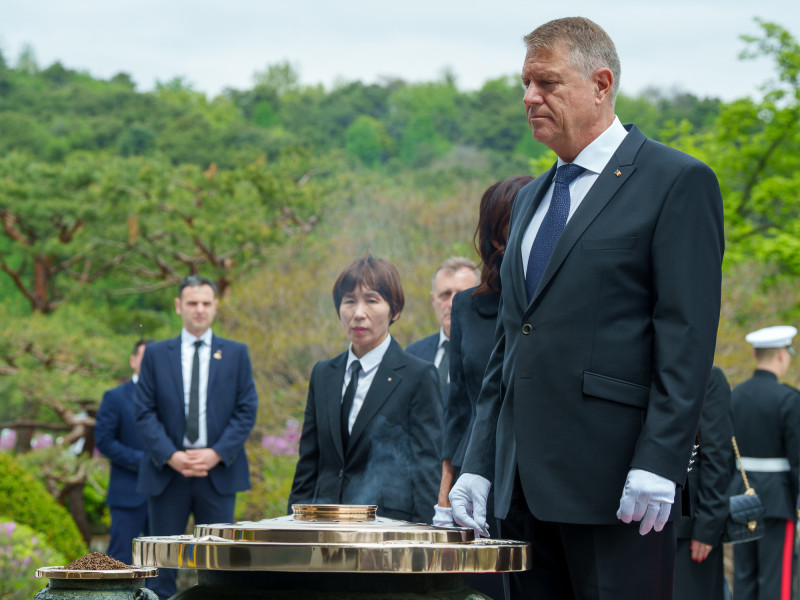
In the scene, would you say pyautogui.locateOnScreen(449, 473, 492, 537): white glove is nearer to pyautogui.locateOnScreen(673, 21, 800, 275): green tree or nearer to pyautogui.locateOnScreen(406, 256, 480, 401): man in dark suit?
pyautogui.locateOnScreen(406, 256, 480, 401): man in dark suit

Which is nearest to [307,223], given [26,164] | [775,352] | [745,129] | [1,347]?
[26,164]

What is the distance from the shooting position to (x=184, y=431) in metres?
6.82

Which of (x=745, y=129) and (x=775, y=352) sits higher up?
(x=745, y=129)

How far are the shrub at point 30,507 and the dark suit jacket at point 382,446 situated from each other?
18.0 ft

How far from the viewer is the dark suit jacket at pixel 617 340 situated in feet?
8.15

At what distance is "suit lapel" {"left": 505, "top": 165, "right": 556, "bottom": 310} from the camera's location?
2760 mm

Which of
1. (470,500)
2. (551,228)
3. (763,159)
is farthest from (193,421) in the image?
(763,159)

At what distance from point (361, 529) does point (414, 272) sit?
13886 mm

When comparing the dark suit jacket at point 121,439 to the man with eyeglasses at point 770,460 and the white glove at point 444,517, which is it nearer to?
the man with eyeglasses at point 770,460

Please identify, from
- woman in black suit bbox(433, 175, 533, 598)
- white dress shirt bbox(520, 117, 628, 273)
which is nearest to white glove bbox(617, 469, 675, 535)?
white dress shirt bbox(520, 117, 628, 273)

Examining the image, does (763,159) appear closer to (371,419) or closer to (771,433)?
(771,433)

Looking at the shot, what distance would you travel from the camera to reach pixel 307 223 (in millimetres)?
21672

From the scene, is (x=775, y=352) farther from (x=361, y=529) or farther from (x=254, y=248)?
(x=254, y=248)

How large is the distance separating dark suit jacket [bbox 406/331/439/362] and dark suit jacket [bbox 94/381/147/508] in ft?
11.9
